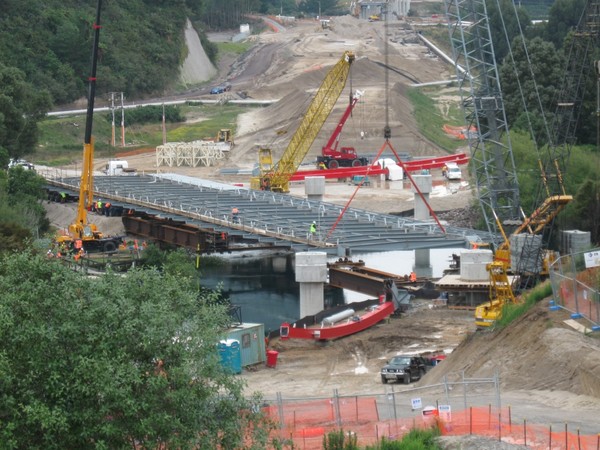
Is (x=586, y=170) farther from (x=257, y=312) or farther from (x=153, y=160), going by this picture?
(x=153, y=160)

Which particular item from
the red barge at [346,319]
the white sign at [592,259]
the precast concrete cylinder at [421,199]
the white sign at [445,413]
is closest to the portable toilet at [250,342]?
the red barge at [346,319]

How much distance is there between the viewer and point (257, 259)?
3157 inches

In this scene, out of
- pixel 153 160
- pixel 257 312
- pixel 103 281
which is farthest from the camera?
pixel 153 160

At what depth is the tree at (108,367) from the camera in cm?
2538

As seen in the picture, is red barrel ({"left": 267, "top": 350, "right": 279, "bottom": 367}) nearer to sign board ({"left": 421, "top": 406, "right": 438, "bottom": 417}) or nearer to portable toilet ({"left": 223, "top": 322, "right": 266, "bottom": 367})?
portable toilet ({"left": 223, "top": 322, "right": 266, "bottom": 367})

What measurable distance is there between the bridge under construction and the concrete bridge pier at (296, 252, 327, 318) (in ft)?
12.6

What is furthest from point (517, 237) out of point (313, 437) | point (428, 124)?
point (428, 124)

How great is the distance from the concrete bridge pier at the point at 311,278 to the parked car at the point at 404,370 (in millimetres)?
14402

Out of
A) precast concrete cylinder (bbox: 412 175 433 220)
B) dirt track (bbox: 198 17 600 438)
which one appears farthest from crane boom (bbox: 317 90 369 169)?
precast concrete cylinder (bbox: 412 175 433 220)

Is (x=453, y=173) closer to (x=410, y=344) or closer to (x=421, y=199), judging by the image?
(x=421, y=199)

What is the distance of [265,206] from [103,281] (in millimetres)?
50717

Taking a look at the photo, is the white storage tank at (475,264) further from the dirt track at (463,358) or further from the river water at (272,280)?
the river water at (272,280)

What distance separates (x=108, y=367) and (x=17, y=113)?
66922 mm

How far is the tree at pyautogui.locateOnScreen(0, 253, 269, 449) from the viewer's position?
83.3 feet
